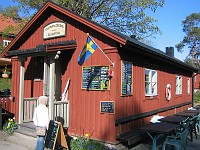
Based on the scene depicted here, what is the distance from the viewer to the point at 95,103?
833 centimetres

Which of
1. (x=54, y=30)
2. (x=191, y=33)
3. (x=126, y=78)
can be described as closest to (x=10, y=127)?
(x=54, y=30)

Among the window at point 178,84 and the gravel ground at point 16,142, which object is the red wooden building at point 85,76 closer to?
the gravel ground at point 16,142

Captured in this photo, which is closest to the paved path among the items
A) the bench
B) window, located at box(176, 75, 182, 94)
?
the bench

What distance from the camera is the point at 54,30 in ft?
32.2

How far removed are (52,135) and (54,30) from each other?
4160 mm

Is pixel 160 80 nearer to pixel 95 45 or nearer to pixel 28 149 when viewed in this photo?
pixel 95 45

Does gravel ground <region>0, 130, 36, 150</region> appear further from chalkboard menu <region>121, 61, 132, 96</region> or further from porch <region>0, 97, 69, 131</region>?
chalkboard menu <region>121, 61, 132, 96</region>

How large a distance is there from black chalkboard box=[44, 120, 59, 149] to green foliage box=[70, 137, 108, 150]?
2.12 feet

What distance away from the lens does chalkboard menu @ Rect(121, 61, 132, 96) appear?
27.1ft

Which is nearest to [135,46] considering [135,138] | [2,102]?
[135,138]

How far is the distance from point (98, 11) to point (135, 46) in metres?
17.2

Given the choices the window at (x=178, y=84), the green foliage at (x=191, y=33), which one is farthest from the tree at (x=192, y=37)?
the window at (x=178, y=84)

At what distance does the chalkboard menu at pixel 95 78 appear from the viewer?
8.10 meters

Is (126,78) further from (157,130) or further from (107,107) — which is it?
(157,130)
